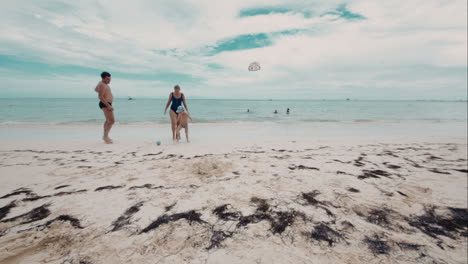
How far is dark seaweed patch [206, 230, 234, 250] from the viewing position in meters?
1.75

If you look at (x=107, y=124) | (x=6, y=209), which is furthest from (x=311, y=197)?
(x=107, y=124)

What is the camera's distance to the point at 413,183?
3250 millimetres

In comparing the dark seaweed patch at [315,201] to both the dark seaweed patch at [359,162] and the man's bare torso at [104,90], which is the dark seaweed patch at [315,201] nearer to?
the dark seaweed patch at [359,162]

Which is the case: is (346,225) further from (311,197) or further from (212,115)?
(212,115)

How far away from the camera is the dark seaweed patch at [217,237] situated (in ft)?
5.73

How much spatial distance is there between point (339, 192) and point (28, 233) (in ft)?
12.3

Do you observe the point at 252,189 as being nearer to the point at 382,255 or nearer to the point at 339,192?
the point at 339,192

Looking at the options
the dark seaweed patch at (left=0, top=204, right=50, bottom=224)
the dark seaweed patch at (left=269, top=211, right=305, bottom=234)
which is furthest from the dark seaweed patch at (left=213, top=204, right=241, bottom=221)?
the dark seaweed patch at (left=0, top=204, right=50, bottom=224)

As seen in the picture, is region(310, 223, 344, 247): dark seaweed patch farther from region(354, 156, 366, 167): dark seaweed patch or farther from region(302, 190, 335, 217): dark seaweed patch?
region(354, 156, 366, 167): dark seaweed patch

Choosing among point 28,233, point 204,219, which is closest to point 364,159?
point 204,219

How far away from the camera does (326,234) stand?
1.93 meters

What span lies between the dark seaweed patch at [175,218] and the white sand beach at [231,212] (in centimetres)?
1

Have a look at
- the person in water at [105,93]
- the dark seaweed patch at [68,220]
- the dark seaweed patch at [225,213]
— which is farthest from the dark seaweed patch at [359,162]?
the person in water at [105,93]

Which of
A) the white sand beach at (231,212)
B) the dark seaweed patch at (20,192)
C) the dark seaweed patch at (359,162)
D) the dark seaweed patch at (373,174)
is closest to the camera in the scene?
the white sand beach at (231,212)
